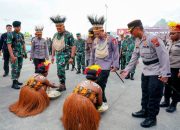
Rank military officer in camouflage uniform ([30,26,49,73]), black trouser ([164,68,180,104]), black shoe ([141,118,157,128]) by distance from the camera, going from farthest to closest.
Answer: military officer in camouflage uniform ([30,26,49,73]), black trouser ([164,68,180,104]), black shoe ([141,118,157,128])

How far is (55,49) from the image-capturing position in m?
5.71

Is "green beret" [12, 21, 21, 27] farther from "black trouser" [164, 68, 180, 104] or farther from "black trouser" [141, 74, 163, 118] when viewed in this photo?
"black trouser" [164, 68, 180, 104]

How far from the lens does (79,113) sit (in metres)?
3.00

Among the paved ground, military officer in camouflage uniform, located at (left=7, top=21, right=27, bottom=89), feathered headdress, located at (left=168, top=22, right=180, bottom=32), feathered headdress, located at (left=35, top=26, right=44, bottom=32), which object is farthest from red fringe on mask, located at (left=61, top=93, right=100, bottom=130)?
feathered headdress, located at (left=35, top=26, right=44, bottom=32)

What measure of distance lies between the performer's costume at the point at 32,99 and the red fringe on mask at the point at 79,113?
1226mm

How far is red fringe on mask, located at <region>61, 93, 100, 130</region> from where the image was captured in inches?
118

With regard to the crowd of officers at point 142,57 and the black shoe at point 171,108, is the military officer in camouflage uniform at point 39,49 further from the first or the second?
the black shoe at point 171,108

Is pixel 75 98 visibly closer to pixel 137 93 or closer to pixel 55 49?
pixel 55 49

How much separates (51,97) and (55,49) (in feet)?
4.37

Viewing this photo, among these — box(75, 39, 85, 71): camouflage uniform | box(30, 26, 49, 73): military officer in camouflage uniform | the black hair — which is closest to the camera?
the black hair

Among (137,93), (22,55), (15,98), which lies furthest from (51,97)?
(137,93)

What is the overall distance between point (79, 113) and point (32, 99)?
1.45m

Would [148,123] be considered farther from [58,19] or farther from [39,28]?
[39,28]

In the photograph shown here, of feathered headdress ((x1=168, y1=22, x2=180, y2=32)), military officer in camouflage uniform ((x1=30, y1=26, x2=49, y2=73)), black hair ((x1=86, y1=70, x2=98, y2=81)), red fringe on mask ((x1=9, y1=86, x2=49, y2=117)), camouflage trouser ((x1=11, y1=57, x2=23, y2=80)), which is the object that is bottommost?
red fringe on mask ((x1=9, y1=86, x2=49, y2=117))
